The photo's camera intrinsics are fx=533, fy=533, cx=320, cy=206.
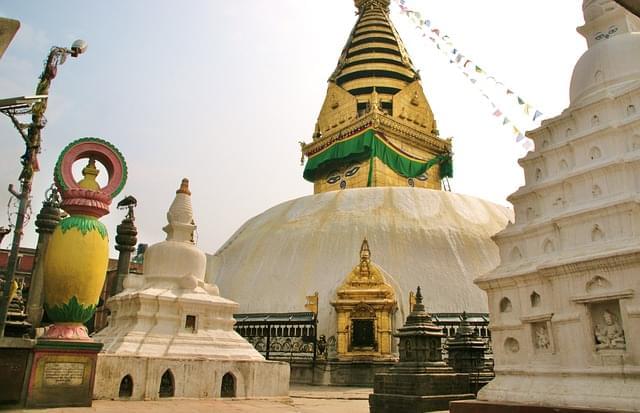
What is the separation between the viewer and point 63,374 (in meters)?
10.1

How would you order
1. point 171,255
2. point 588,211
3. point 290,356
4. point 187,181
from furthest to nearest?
point 290,356
point 187,181
point 171,255
point 588,211

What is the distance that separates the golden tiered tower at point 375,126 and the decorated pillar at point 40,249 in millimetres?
19228

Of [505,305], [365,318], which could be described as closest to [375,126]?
[365,318]

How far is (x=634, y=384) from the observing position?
302 inches

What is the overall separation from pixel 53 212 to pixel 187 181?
34.3ft

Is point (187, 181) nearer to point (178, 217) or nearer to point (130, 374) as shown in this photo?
point (178, 217)

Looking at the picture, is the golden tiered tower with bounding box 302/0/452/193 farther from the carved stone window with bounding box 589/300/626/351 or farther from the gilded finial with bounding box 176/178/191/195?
the carved stone window with bounding box 589/300/626/351

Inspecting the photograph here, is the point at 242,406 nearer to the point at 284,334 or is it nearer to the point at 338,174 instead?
the point at 284,334

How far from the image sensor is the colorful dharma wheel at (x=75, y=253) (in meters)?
10.5

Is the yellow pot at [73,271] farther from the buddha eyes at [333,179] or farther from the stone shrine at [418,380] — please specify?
the buddha eyes at [333,179]

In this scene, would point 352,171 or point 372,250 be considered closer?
point 372,250

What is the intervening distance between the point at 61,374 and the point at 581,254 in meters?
9.66

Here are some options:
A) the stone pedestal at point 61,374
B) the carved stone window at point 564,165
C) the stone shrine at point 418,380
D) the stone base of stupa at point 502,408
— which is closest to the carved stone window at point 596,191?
the carved stone window at point 564,165

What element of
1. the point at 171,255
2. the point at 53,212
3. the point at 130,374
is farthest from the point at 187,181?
the point at 53,212
